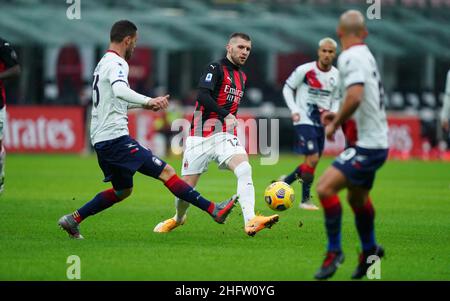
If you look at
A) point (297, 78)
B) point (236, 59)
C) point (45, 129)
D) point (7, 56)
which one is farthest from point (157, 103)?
point (45, 129)

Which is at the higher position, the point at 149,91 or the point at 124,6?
the point at 124,6

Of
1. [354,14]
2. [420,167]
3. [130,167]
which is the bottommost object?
[420,167]

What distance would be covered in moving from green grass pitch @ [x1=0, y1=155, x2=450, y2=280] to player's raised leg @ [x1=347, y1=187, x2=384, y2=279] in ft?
0.66

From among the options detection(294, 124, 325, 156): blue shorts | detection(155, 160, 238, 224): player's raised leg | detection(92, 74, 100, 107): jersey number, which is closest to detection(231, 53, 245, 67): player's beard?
detection(155, 160, 238, 224): player's raised leg

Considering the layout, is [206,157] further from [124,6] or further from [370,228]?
[124,6]

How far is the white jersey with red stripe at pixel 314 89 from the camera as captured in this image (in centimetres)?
1652

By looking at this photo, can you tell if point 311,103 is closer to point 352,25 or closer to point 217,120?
point 217,120

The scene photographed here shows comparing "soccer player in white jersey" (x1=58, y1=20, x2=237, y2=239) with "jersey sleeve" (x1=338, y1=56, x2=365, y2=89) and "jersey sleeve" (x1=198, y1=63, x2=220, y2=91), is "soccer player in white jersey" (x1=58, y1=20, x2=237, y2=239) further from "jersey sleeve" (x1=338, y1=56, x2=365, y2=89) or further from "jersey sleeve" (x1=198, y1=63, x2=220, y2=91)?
"jersey sleeve" (x1=338, y1=56, x2=365, y2=89)

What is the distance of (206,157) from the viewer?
498 inches

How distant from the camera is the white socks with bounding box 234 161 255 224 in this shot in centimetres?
1206
